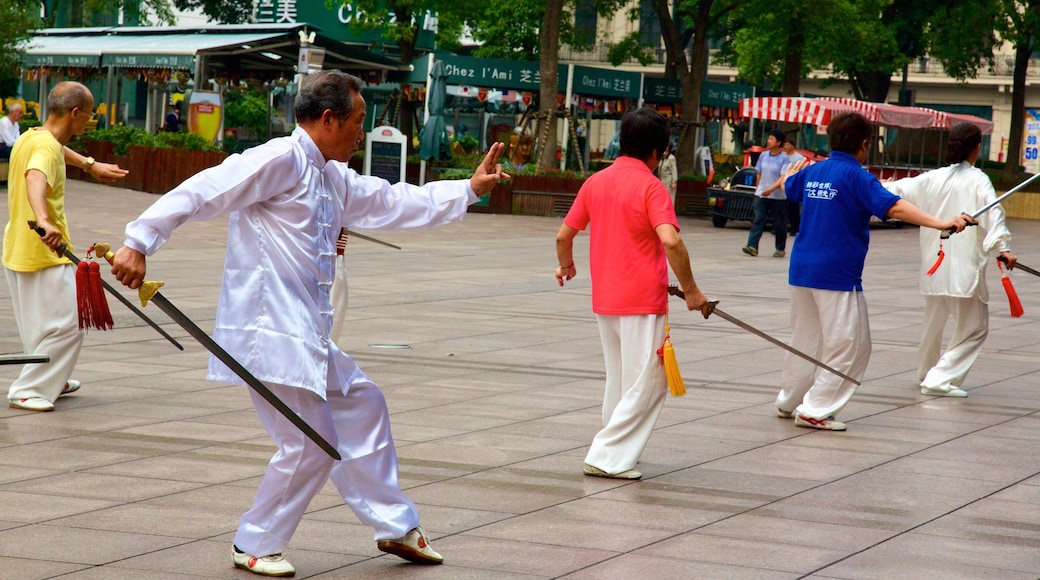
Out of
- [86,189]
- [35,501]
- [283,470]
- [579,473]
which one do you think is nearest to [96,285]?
[283,470]

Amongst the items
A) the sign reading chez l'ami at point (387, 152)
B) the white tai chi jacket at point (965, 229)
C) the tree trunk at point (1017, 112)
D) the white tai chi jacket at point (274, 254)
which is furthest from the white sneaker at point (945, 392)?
the tree trunk at point (1017, 112)

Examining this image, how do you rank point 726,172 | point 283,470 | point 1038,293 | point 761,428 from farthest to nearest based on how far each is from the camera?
point 726,172 < point 1038,293 < point 761,428 < point 283,470

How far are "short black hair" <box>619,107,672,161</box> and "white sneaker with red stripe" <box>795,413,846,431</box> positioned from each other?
1.98 metres

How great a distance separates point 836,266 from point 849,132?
2.44 feet

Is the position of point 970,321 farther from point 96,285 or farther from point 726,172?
point 726,172

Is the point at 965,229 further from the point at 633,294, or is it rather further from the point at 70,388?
the point at 70,388

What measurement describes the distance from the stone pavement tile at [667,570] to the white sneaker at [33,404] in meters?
3.77

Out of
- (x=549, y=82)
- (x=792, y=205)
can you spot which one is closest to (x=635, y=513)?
(x=792, y=205)

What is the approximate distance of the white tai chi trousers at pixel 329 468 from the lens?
4359mm

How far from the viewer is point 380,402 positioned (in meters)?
4.57

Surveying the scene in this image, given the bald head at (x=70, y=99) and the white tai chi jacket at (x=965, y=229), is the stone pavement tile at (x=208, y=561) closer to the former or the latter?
the bald head at (x=70, y=99)

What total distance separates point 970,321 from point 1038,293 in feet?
25.8

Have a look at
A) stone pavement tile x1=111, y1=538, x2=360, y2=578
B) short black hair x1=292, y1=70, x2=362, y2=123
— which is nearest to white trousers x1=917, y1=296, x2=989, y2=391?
stone pavement tile x1=111, y1=538, x2=360, y2=578

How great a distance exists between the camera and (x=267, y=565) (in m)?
4.36
